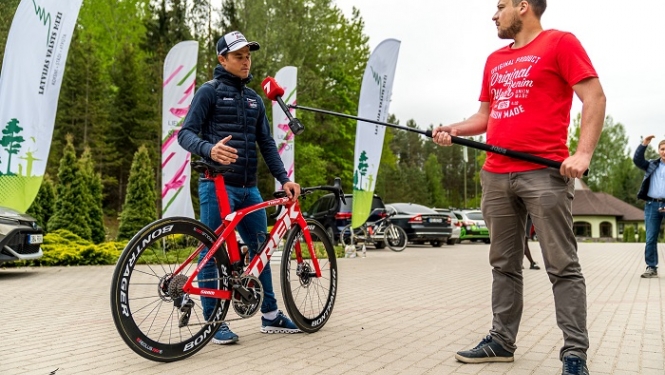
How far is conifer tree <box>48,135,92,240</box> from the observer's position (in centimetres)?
1421

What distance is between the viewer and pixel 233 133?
4.66 m

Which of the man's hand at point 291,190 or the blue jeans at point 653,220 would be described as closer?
the man's hand at point 291,190

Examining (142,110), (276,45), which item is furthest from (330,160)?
(142,110)

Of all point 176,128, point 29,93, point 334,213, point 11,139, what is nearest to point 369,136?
point 334,213

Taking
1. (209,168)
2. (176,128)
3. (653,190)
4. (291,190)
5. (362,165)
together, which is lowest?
(291,190)

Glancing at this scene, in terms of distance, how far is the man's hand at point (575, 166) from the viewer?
11.2ft

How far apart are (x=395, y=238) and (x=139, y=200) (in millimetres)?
7169

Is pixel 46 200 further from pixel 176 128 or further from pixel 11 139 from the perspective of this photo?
pixel 11 139

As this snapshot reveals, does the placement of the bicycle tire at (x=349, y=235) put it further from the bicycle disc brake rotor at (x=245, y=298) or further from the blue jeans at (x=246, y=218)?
the bicycle disc brake rotor at (x=245, y=298)

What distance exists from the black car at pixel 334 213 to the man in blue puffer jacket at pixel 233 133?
12.8 metres

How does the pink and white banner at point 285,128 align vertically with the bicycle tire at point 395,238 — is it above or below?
above

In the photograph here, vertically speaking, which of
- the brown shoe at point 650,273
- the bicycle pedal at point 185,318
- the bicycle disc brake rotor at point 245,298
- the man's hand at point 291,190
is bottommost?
the brown shoe at point 650,273

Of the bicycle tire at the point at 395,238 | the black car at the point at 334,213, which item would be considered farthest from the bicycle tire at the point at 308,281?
the bicycle tire at the point at 395,238

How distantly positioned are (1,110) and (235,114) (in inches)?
241
